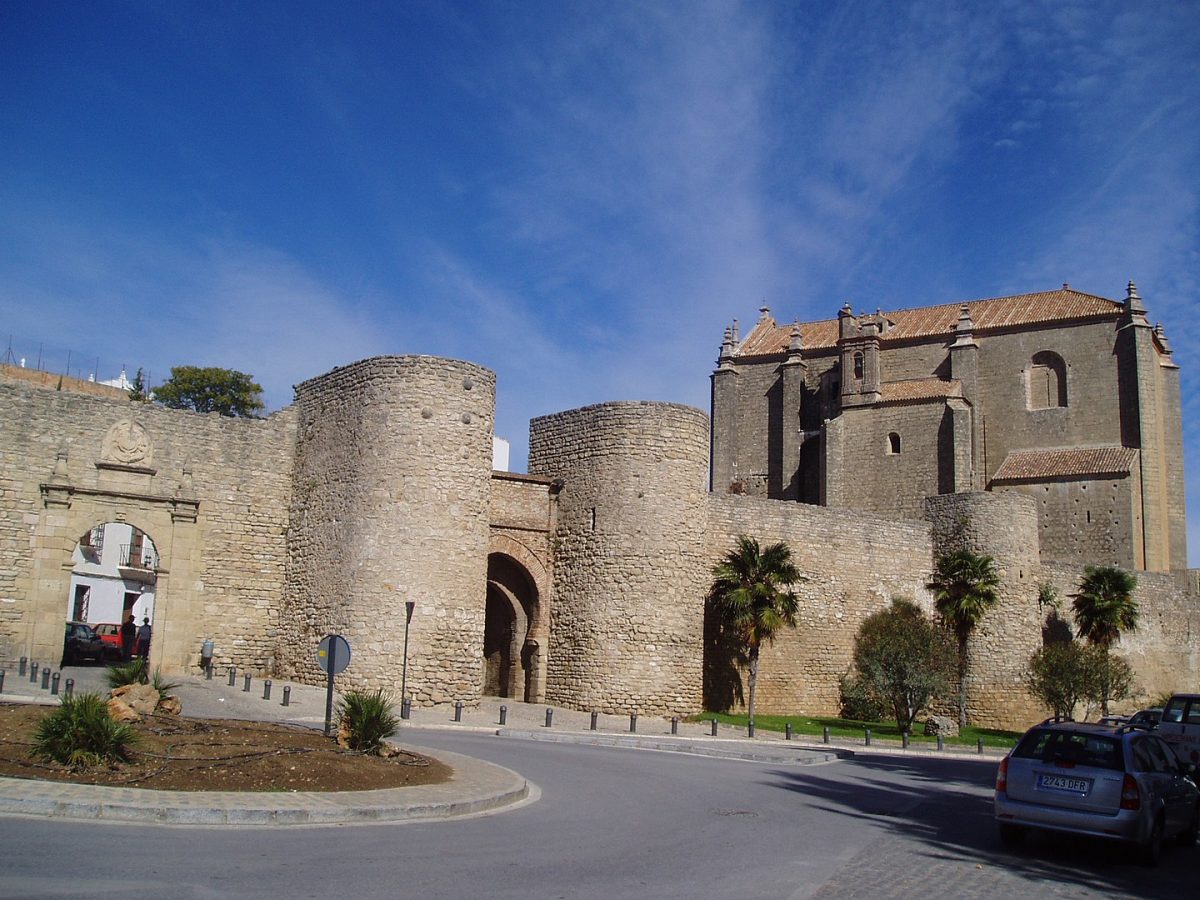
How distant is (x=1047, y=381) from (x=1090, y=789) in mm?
47254

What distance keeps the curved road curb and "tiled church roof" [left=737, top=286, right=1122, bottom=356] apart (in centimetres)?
4881

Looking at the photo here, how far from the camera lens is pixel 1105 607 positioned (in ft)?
130

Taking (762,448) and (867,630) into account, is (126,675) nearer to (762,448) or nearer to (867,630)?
(867,630)

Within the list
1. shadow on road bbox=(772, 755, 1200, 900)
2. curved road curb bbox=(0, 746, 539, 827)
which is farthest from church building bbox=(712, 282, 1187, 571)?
curved road curb bbox=(0, 746, 539, 827)

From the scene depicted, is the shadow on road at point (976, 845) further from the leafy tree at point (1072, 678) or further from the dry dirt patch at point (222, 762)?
the leafy tree at point (1072, 678)

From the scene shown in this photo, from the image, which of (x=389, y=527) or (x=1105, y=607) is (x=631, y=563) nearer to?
(x=389, y=527)

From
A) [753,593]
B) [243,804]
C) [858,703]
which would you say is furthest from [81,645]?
[858,703]

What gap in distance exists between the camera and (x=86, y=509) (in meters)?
24.8

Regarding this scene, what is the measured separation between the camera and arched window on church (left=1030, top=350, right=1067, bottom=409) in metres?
53.5

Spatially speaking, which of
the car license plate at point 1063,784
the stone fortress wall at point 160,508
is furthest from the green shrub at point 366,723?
the stone fortress wall at point 160,508

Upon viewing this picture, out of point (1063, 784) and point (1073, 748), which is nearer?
point (1063, 784)

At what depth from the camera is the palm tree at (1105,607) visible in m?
39.5

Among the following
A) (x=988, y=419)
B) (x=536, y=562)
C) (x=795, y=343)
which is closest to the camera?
(x=536, y=562)

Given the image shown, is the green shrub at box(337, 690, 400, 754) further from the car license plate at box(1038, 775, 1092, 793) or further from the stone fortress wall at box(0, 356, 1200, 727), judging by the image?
the stone fortress wall at box(0, 356, 1200, 727)
